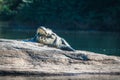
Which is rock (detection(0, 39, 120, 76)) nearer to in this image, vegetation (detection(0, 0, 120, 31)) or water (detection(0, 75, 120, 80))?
water (detection(0, 75, 120, 80))

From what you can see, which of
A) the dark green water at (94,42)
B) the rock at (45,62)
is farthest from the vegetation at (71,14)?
the rock at (45,62)

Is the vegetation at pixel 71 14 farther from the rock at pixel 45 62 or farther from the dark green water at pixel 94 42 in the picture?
the rock at pixel 45 62

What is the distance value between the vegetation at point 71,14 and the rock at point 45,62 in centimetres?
4437

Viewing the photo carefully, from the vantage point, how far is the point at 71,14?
72.2m

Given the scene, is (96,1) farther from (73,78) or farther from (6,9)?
(73,78)

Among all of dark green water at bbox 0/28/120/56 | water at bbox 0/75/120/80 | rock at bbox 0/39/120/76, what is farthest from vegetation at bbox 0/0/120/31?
water at bbox 0/75/120/80

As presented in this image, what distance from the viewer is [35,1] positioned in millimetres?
77875

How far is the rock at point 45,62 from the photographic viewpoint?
20078mm

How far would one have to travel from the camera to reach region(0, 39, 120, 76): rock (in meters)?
20.1

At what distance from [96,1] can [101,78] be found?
2047 inches

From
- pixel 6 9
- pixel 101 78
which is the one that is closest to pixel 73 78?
pixel 101 78

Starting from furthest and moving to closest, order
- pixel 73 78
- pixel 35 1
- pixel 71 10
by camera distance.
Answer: pixel 35 1 < pixel 71 10 < pixel 73 78

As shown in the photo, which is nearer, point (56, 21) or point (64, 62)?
point (64, 62)

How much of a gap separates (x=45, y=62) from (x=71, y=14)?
169 ft
